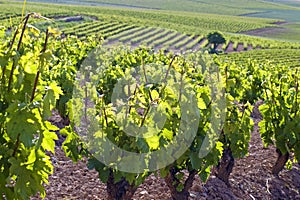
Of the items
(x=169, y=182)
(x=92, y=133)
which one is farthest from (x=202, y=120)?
(x=92, y=133)

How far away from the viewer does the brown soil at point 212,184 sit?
602cm

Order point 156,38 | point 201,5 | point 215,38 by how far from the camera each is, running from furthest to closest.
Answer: point 201,5 < point 156,38 < point 215,38

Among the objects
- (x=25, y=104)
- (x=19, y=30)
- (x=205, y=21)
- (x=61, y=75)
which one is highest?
(x=19, y=30)

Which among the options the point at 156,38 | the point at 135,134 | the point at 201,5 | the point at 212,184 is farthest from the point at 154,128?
the point at 201,5

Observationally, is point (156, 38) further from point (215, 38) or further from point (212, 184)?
point (212, 184)

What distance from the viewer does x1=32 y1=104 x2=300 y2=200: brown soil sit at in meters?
6.02

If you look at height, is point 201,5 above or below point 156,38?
above

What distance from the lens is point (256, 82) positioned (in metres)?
10.8

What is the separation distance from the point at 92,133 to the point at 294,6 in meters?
133

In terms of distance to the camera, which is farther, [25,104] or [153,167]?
[153,167]

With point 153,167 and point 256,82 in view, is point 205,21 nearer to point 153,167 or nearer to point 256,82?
point 256,82

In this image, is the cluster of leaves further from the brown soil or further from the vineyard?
the brown soil

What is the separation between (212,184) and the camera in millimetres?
→ 6723

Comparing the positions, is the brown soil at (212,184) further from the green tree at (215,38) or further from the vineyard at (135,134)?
the green tree at (215,38)
